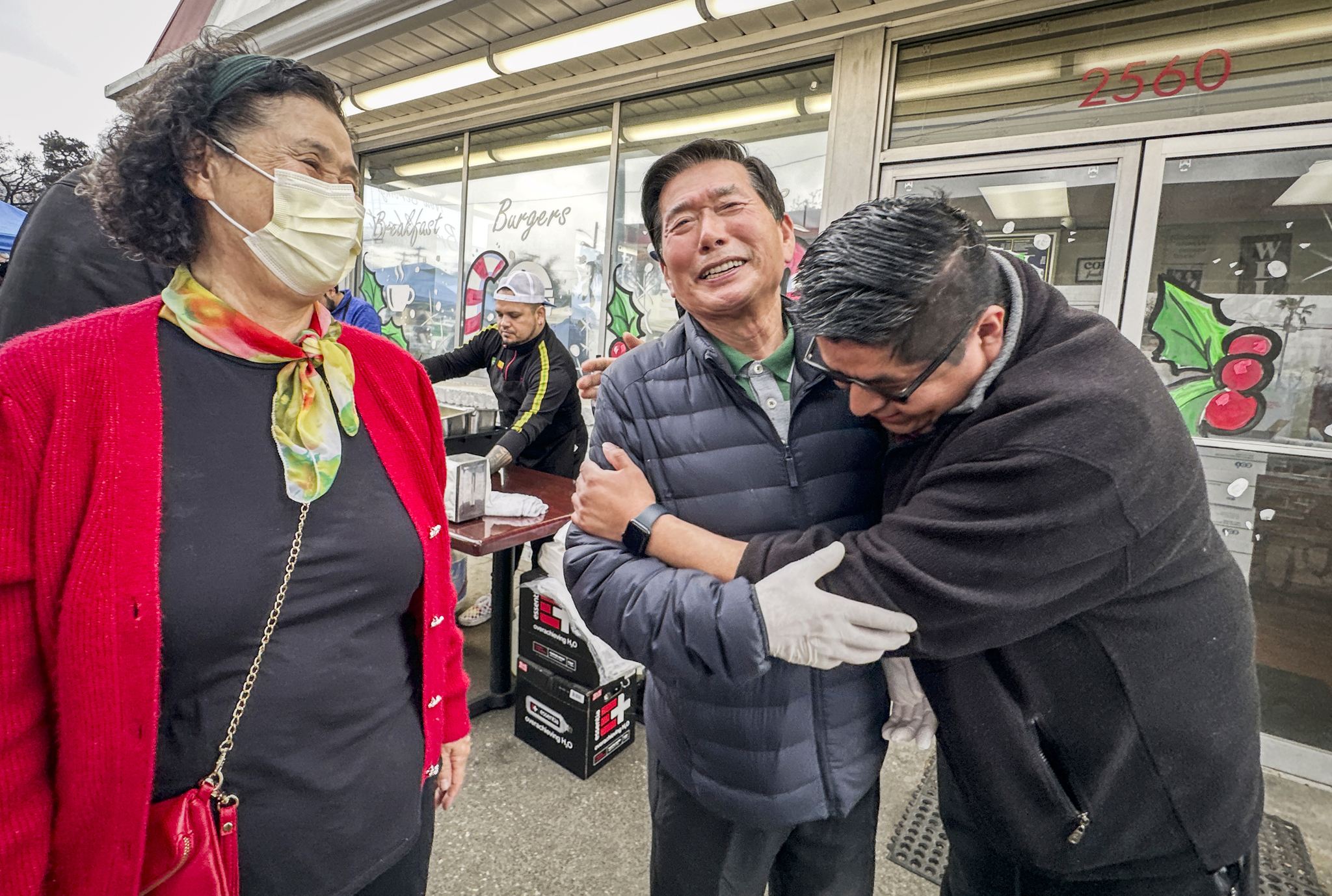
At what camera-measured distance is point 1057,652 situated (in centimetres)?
98

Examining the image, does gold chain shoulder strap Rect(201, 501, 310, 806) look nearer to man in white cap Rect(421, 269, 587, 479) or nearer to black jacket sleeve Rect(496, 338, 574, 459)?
black jacket sleeve Rect(496, 338, 574, 459)

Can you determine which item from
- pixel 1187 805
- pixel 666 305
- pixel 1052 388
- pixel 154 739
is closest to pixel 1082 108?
pixel 666 305

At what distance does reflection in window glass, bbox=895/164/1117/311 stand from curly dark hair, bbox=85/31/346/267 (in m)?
2.86

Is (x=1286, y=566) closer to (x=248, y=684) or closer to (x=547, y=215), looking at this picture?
(x=248, y=684)

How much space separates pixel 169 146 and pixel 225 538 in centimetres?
66

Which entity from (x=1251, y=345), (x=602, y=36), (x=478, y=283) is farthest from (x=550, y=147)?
(x=1251, y=345)

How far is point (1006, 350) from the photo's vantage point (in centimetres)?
96

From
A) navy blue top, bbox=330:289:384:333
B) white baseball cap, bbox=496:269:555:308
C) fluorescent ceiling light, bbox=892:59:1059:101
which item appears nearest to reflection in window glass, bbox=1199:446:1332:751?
fluorescent ceiling light, bbox=892:59:1059:101

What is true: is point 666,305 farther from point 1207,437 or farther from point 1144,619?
point 1144,619

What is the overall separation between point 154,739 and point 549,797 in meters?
1.89

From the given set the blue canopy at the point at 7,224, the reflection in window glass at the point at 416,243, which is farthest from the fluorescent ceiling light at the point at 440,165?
the blue canopy at the point at 7,224

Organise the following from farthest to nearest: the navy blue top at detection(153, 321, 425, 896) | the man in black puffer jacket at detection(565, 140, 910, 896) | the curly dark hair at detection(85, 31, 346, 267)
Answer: the man in black puffer jacket at detection(565, 140, 910, 896)
the curly dark hair at detection(85, 31, 346, 267)
the navy blue top at detection(153, 321, 425, 896)

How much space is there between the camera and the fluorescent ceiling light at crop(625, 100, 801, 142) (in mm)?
4188

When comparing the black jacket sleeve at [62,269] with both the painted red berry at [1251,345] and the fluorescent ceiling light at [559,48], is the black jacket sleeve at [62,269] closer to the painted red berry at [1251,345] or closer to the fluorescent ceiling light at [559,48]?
the fluorescent ceiling light at [559,48]
